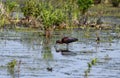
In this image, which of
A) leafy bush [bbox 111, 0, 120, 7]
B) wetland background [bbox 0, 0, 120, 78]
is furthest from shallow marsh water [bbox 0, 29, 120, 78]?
leafy bush [bbox 111, 0, 120, 7]

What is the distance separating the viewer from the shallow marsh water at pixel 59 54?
41.8 ft

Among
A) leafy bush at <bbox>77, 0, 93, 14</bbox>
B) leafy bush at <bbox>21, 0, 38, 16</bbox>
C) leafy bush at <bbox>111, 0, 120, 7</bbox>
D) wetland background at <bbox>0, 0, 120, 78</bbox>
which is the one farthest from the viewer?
leafy bush at <bbox>111, 0, 120, 7</bbox>

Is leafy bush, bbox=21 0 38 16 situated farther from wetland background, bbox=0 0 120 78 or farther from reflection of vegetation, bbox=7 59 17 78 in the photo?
reflection of vegetation, bbox=7 59 17 78

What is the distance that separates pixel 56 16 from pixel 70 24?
4.01 feet

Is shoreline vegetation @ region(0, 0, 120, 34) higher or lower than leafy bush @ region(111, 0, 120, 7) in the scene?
higher

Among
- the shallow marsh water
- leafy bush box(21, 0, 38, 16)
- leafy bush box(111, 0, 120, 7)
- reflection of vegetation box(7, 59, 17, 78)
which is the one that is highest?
leafy bush box(21, 0, 38, 16)

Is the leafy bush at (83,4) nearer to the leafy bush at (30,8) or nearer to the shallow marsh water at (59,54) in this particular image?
the leafy bush at (30,8)

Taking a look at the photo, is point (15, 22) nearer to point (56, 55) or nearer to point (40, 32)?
point (40, 32)

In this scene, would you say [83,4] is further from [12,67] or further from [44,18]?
[12,67]

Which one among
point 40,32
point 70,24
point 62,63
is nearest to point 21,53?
point 62,63

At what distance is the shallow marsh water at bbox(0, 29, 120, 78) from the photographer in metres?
12.7

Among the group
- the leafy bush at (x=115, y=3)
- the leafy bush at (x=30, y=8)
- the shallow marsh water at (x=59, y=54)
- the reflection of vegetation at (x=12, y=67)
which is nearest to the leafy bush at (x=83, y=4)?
the leafy bush at (x=30, y=8)

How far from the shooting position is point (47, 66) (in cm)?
1362

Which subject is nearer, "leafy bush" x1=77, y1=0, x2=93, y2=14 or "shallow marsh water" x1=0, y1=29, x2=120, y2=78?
"shallow marsh water" x1=0, y1=29, x2=120, y2=78
